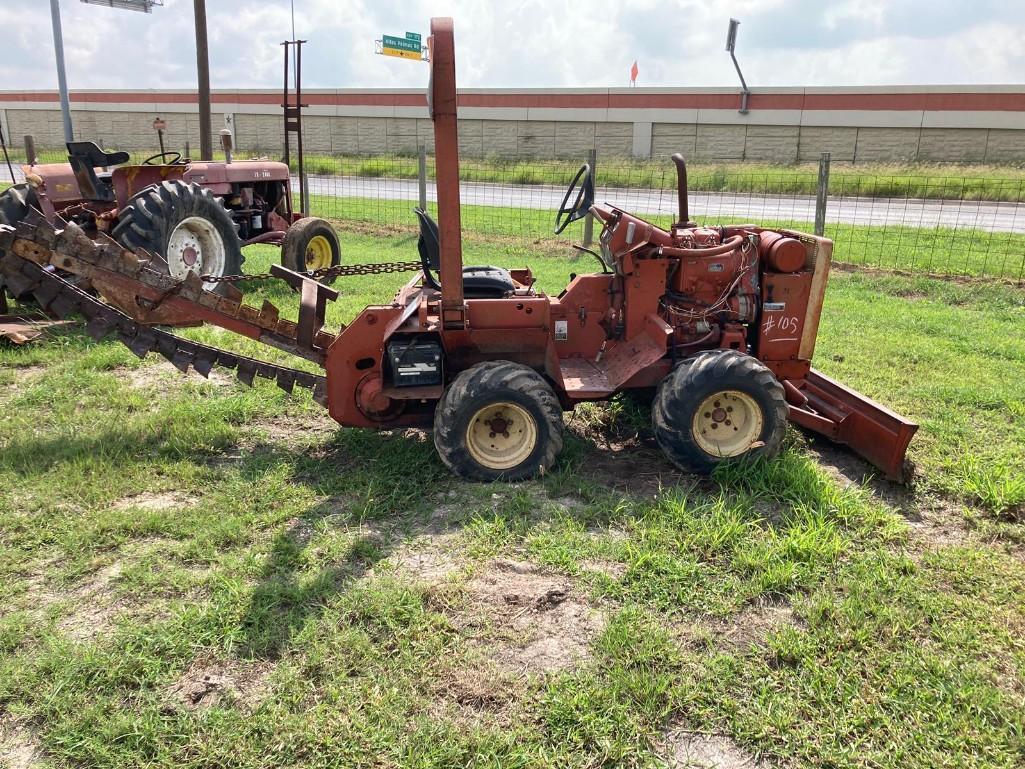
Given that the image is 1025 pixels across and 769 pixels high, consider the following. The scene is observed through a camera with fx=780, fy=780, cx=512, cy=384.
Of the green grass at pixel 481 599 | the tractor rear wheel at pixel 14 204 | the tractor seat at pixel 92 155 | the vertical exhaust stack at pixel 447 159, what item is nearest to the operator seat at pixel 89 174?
the tractor seat at pixel 92 155

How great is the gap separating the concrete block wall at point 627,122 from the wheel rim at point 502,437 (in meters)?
30.1

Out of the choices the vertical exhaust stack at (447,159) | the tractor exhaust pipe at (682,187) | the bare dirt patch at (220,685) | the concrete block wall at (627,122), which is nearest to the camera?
the bare dirt patch at (220,685)

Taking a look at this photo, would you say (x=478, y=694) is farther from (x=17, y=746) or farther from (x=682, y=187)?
(x=682, y=187)

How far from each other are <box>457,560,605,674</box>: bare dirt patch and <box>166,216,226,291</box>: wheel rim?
19.3ft

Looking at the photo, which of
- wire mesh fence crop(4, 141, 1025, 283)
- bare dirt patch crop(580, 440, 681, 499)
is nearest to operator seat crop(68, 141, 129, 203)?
wire mesh fence crop(4, 141, 1025, 283)

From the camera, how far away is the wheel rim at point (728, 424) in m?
4.24

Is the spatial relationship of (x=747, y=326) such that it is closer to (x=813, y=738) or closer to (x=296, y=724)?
(x=813, y=738)

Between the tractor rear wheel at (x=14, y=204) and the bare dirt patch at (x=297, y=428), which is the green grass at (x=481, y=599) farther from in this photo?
the tractor rear wheel at (x=14, y=204)

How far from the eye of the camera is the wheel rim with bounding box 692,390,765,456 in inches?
167

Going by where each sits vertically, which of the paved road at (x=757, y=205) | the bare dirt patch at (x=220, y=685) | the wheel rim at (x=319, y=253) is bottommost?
the bare dirt patch at (x=220, y=685)

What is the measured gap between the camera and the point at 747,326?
480cm

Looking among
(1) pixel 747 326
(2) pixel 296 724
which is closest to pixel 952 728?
(2) pixel 296 724

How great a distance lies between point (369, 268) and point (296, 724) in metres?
3.83

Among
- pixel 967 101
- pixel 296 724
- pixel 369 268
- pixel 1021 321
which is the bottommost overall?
pixel 296 724
